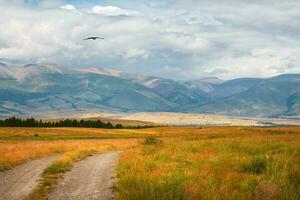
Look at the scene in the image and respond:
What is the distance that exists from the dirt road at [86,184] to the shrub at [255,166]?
6.98m

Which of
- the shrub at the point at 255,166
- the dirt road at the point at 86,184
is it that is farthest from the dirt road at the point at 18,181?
the shrub at the point at 255,166

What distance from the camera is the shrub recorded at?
76.3 feet

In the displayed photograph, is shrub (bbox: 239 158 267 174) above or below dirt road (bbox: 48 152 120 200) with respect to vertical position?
above

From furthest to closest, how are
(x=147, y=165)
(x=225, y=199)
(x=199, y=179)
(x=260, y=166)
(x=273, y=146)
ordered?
(x=273, y=146), (x=147, y=165), (x=260, y=166), (x=199, y=179), (x=225, y=199)

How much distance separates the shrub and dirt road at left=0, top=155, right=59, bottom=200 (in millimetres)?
10706

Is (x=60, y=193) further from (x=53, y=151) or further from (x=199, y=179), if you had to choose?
(x=53, y=151)

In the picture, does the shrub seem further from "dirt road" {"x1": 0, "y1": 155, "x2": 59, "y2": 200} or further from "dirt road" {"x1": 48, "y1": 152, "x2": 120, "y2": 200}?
"dirt road" {"x1": 0, "y1": 155, "x2": 59, "y2": 200}

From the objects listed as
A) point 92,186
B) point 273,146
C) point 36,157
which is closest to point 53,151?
point 36,157

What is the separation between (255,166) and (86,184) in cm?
893

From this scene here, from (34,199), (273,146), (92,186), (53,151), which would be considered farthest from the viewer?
(53,151)

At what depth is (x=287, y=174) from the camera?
19.6 meters

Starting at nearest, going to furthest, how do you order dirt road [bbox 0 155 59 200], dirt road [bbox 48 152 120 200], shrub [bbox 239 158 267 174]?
dirt road [bbox 48 152 120 200] < dirt road [bbox 0 155 59 200] < shrub [bbox 239 158 267 174]

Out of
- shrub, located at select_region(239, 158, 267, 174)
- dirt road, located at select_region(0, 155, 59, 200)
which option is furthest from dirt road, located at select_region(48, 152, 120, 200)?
shrub, located at select_region(239, 158, 267, 174)

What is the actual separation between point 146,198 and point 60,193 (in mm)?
5661
